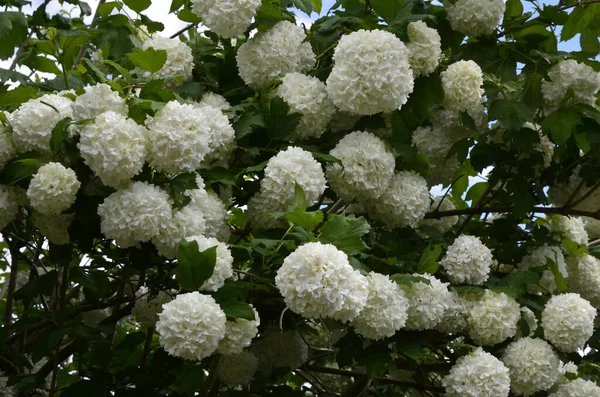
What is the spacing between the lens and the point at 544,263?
3383mm

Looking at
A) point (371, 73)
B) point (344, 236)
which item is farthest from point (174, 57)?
point (344, 236)

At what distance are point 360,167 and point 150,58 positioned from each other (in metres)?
0.74

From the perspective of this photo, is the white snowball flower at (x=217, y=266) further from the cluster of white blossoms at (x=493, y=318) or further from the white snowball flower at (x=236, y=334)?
the cluster of white blossoms at (x=493, y=318)

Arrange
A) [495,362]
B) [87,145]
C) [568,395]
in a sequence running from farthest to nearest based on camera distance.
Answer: [568,395] < [495,362] < [87,145]

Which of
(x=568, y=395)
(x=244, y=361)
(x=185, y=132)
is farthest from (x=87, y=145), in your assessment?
(x=568, y=395)

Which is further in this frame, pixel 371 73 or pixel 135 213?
pixel 371 73

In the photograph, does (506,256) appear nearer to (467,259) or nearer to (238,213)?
(467,259)

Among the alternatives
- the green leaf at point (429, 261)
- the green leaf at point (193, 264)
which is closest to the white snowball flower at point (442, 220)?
the green leaf at point (429, 261)

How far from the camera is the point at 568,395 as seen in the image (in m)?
3.04

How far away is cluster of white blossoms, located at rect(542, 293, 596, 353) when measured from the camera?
2955 millimetres

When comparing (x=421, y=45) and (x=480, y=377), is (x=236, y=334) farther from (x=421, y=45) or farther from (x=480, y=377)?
(x=421, y=45)

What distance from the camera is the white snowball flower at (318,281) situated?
Answer: 2234 mm

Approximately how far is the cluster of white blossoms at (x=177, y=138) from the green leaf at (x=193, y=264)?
0.24 meters

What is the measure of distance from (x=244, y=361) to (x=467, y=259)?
87 cm
